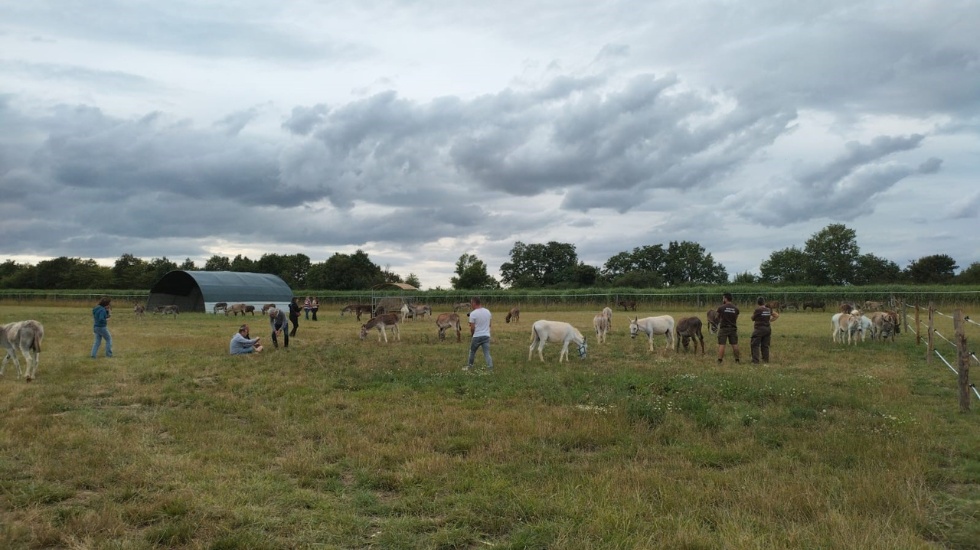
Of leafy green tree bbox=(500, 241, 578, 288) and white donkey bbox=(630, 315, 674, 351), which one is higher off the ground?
leafy green tree bbox=(500, 241, 578, 288)

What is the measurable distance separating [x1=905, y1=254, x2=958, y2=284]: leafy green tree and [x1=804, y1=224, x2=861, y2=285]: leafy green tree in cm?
977

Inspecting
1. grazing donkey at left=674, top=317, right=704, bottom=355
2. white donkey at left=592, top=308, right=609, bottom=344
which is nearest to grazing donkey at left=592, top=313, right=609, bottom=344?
white donkey at left=592, top=308, right=609, bottom=344

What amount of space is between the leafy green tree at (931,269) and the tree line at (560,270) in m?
0.13

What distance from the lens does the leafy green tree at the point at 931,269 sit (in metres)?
99.1

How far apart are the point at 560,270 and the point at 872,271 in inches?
2028

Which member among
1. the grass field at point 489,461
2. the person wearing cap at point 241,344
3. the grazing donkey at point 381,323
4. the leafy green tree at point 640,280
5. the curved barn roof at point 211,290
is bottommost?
the grass field at point 489,461

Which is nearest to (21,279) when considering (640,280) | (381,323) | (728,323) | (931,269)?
(640,280)

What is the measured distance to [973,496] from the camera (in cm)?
621

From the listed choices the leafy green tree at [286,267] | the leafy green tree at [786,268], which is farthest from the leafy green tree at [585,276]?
the leafy green tree at [286,267]

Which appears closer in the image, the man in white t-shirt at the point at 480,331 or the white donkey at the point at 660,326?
the man in white t-shirt at the point at 480,331

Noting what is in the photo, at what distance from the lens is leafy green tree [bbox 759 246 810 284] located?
343 feet

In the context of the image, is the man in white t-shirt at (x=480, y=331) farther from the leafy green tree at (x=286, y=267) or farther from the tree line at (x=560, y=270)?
the leafy green tree at (x=286, y=267)

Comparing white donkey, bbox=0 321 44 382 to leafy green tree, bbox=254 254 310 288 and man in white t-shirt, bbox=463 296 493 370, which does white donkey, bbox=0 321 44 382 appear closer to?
man in white t-shirt, bbox=463 296 493 370

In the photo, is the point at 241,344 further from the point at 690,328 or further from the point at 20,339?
the point at 690,328
